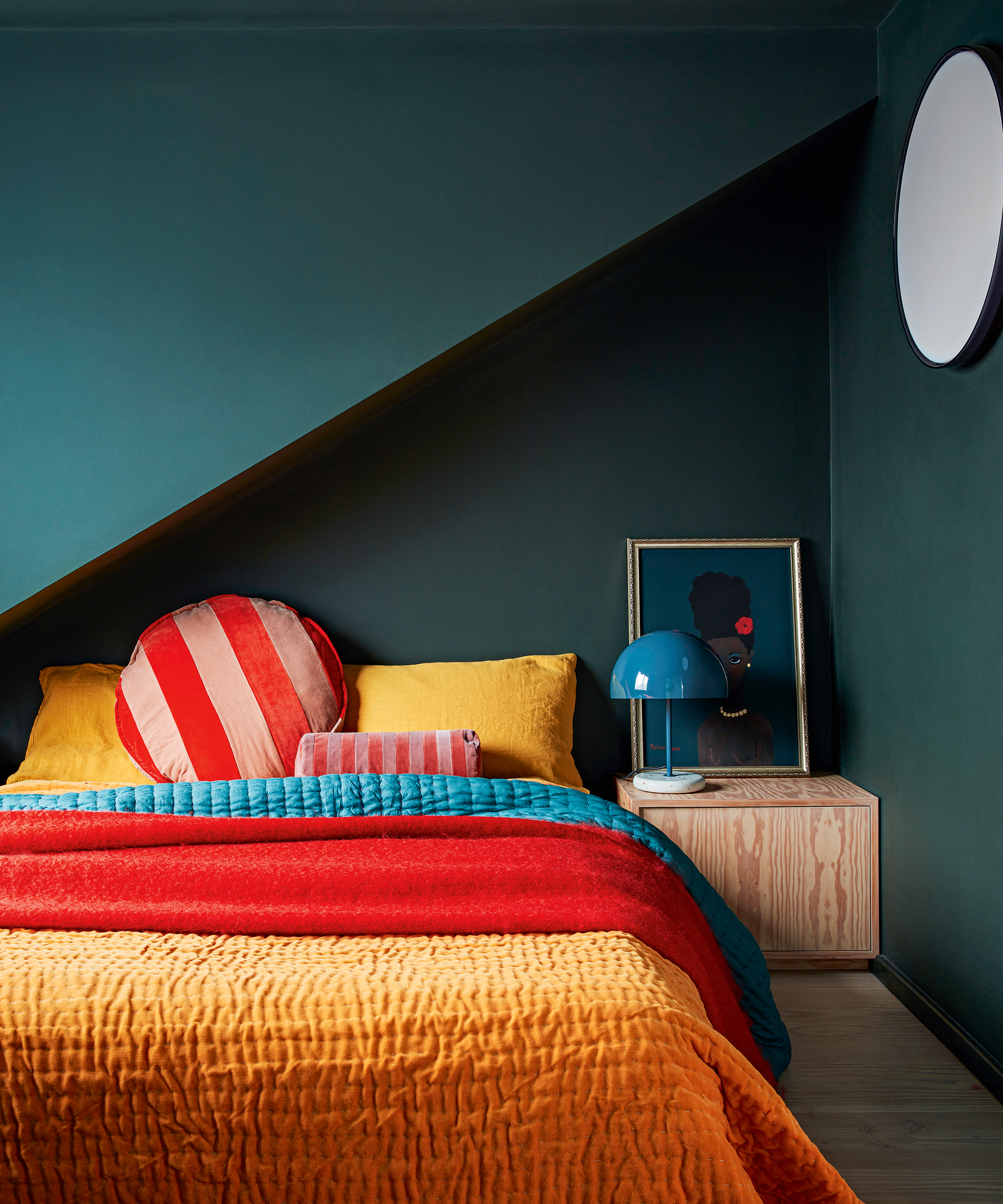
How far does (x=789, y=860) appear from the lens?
2.29 m

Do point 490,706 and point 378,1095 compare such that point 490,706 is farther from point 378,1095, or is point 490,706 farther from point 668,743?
point 378,1095

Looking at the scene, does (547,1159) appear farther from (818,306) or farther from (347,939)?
(818,306)

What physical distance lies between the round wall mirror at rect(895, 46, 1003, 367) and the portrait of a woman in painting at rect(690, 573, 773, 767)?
913mm

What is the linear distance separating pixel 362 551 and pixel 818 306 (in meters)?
1.71

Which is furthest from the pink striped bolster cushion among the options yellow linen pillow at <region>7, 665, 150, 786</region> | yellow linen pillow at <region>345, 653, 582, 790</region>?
yellow linen pillow at <region>7, 665, 150, 786</region>

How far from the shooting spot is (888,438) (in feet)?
7.44

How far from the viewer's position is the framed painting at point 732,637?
2.62 m

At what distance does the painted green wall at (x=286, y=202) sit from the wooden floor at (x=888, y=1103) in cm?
202

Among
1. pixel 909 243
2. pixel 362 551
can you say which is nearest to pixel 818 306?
pixel 909 243

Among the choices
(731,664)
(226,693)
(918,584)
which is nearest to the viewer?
A: (918,584)

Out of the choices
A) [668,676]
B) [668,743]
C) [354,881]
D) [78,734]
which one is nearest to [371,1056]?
[354,881]

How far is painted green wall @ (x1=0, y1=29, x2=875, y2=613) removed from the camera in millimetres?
2299

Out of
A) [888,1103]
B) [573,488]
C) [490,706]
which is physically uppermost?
[573,488]

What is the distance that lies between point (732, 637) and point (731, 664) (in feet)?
0.29
